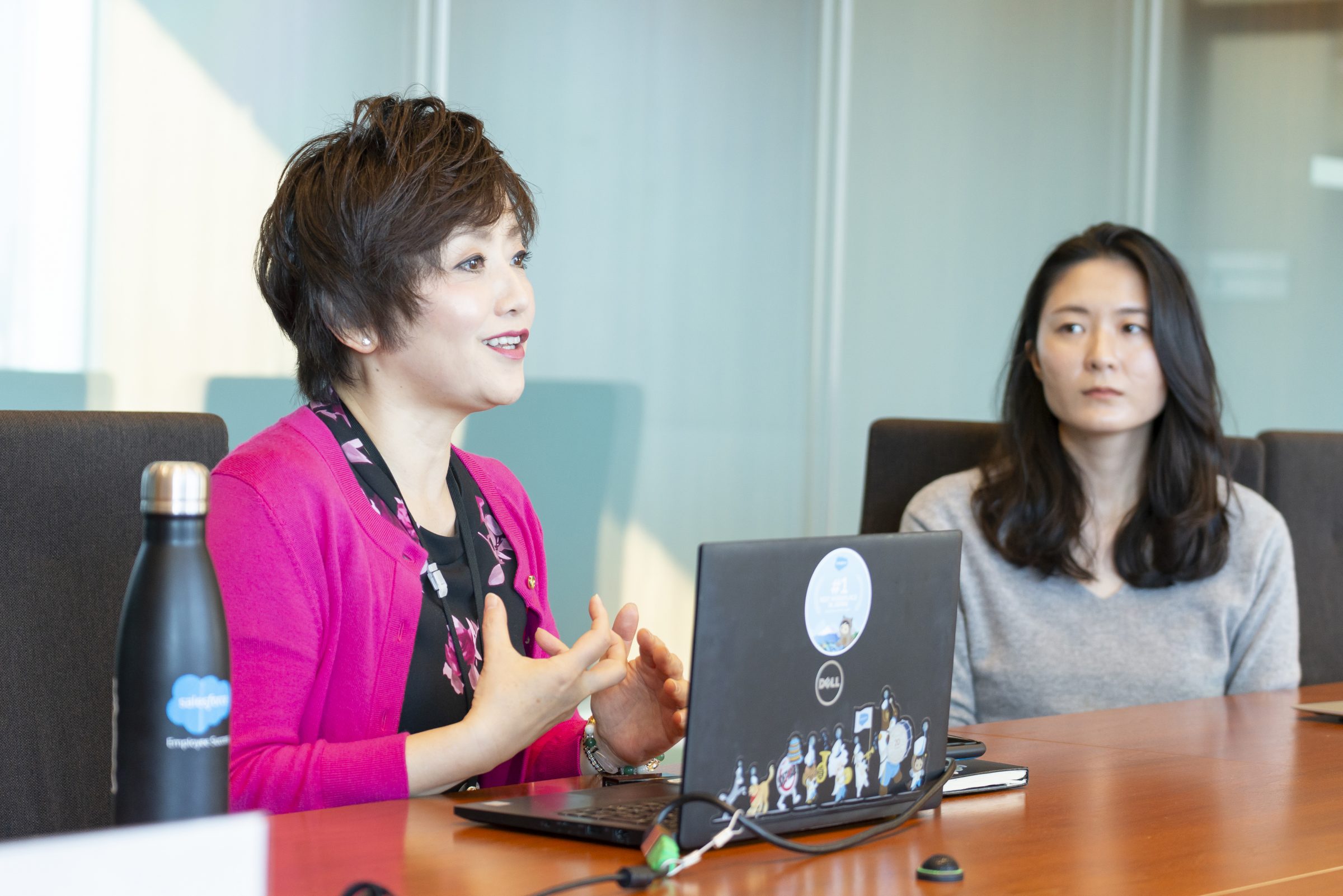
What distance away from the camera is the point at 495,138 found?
3.63 meters

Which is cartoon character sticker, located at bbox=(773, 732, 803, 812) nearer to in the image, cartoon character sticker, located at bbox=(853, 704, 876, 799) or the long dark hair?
cartoon character sticker, located at bbox=(853, 704, 876, 799)

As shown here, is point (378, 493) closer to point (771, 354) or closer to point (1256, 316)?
point (771, 354)

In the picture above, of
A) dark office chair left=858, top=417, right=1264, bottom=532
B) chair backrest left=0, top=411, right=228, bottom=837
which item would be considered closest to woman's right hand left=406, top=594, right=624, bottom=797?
chair backrest left=0, top=411, right=228, bottom=837

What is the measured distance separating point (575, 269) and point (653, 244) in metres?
0.28

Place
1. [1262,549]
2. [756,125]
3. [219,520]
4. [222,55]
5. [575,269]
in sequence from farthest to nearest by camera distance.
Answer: [756,125] < [575,269] < [222,55] < [1262,549] < [219,520]

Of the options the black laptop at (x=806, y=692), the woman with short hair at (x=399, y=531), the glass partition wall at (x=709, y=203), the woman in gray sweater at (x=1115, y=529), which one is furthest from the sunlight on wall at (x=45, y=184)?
the black laptop at (x=806, y=692)

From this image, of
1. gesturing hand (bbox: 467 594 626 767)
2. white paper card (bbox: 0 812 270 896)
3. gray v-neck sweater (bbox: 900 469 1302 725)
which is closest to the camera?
white paper card (bbox: 0 812 270 896)

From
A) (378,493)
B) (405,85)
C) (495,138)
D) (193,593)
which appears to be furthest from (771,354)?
(193,593)

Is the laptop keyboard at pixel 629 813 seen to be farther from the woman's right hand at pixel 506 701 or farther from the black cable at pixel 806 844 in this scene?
the woman's right hand at pixel 506 701

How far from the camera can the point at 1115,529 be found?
230cm

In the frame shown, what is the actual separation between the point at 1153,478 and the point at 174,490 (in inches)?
72.6

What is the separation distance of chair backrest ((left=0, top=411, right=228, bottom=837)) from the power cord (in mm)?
649

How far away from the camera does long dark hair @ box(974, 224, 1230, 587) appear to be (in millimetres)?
2230

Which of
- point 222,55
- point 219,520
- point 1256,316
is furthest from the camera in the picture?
point 1256,316
